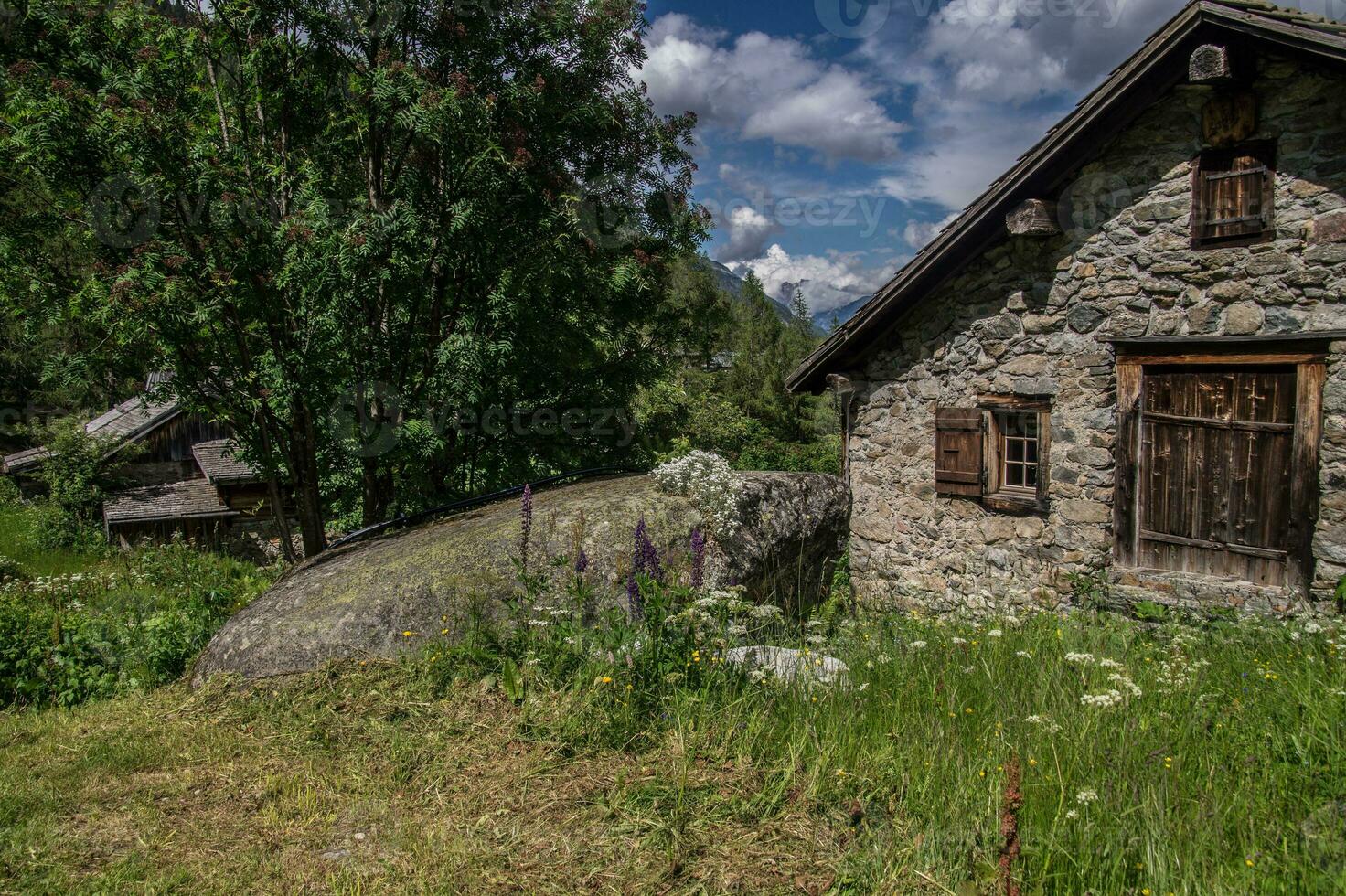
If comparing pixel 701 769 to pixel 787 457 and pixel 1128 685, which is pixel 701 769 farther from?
pixel 787 457

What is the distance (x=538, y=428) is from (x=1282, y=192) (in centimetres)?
763

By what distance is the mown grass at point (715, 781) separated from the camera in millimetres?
2740

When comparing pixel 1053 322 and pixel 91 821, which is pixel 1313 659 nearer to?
pixel 1053 322

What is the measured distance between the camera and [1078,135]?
6.82 m

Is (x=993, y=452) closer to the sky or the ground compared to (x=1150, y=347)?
closer to the ground

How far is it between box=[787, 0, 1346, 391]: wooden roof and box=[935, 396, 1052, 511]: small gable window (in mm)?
1448

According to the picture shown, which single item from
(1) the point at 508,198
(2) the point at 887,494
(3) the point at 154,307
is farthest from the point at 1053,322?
(3) the point at 154,307

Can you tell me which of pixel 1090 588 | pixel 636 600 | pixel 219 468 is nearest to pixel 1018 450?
pixel 1090 588

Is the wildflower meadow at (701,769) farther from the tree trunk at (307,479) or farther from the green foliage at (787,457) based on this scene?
the green foliage at (787,457)

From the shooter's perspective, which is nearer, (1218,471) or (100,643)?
(100,643)

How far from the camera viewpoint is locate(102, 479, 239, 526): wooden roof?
22969 millimetres

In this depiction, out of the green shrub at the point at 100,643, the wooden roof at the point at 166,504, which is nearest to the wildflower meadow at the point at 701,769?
the green shrub at the point at 100,643

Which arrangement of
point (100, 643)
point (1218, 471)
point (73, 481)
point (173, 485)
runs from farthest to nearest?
point (173, 485)
point (73, 481)
point (1218, 471)
point (100, 643)

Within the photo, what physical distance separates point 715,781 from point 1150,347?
19.8 feet
